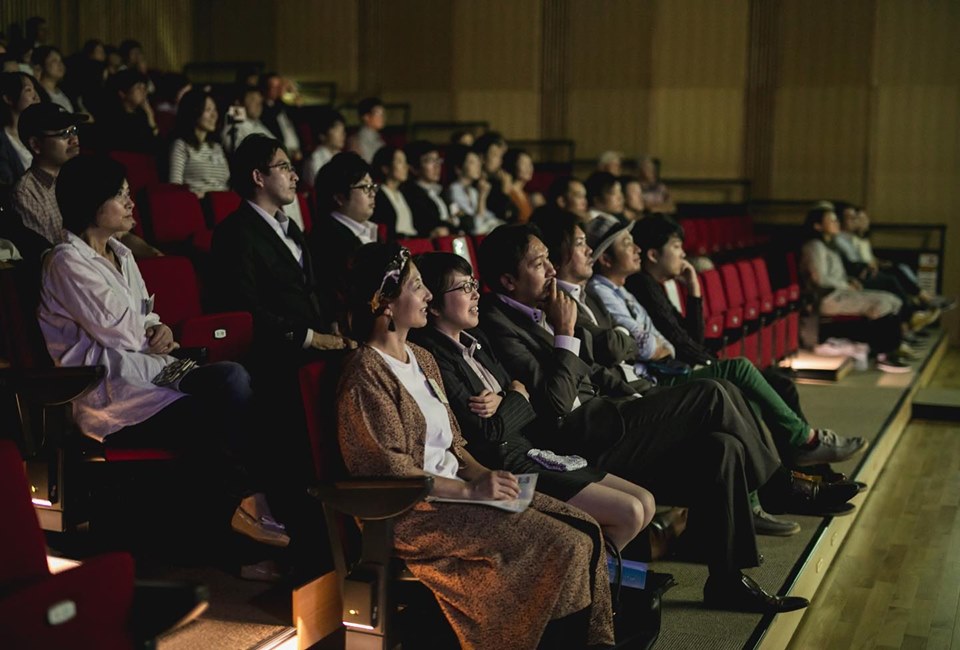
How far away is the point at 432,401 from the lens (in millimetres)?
2121

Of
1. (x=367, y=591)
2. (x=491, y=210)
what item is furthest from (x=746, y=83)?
(x=367, y=591)

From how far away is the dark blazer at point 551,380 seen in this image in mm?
2518

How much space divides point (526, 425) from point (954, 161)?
6.67m

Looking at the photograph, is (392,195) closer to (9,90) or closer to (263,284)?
(9,90)

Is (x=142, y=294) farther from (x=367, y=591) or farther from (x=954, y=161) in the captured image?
(x=954, y=161)

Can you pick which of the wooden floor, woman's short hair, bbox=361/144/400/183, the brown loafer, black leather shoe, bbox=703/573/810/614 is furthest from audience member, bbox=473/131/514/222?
the brown loafer

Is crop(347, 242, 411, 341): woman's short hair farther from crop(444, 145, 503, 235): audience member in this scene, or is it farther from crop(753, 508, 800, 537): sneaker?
crop(444, 145, 503, 235): audience member

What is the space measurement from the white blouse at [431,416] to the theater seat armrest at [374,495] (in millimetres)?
162

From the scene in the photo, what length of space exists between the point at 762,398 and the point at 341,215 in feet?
4.51

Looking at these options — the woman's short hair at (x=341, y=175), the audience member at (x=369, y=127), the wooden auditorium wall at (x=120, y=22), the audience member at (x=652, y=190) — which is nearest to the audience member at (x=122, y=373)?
the woman's short hair at (x=341, y=175)

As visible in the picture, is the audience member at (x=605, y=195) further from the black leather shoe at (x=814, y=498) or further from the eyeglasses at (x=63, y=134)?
the eyeglasses at (x=63, y=134)

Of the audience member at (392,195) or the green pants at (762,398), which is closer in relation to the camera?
the green pants at (762,398)

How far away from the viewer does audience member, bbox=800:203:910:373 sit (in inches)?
251

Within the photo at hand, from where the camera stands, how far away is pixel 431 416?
2102mm
